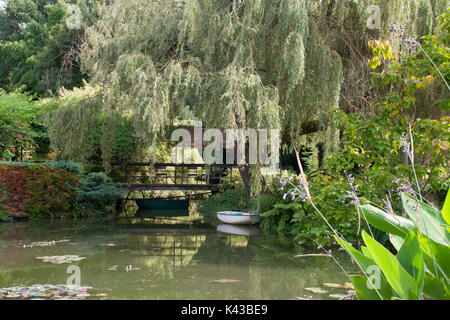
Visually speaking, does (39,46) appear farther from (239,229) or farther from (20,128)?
(239,229)

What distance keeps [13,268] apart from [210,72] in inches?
206

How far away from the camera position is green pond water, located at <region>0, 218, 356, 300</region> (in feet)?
17.6

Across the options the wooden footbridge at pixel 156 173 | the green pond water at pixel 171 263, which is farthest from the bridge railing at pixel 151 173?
the green pond water at pixel 171 263

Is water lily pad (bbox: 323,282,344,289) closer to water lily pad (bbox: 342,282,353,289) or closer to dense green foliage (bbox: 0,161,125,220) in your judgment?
water lily pad (bbox: 342,282,353,289)

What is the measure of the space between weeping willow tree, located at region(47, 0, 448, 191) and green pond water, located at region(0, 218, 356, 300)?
205cm

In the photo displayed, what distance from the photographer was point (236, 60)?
910 centimetres

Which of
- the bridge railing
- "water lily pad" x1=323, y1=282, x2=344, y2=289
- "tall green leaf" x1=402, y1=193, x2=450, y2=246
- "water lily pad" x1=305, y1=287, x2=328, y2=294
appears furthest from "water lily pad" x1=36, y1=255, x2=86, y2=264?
the bridge railing

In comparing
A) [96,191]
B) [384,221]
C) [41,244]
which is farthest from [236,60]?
[384,221]

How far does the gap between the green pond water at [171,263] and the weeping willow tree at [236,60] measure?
80.9 inches

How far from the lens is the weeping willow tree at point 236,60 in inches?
349

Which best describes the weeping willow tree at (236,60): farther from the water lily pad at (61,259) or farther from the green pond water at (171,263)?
the water lily pad at (61,259)

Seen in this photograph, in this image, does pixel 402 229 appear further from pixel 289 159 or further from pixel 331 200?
pixel 289 159

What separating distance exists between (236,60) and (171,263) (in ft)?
14.1

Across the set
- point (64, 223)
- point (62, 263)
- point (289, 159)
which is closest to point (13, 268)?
point (62, 263)
